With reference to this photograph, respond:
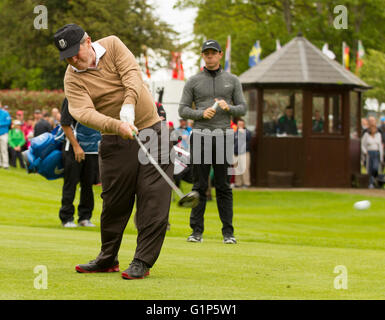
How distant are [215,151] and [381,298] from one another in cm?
424

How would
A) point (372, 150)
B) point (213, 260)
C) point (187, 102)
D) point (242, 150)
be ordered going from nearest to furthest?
point (213, 260), point (187, 102), point (242, 150), point (372, 150)

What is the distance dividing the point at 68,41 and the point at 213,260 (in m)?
2.60

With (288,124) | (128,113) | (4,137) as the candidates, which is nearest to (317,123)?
(288,124)

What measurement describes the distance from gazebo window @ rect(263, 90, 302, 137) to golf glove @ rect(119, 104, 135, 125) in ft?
60.5

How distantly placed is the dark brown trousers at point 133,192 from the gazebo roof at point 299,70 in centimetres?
1800

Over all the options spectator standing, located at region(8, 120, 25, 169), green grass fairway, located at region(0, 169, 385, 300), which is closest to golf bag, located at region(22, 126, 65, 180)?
green grass fairway, located at region(0, 169, 385, 300)

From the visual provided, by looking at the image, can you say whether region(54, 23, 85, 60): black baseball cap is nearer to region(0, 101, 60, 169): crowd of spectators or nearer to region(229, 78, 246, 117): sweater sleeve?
region(229, 78, 246, 117): sweater sleeve

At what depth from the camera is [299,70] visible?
24938mm

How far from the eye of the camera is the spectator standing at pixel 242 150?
74.8 ft

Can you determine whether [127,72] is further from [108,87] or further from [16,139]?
[16,139]

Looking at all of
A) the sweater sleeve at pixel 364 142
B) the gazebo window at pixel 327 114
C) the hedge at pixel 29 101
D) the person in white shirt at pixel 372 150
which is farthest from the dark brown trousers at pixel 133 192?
the hedge at pixel 29 101

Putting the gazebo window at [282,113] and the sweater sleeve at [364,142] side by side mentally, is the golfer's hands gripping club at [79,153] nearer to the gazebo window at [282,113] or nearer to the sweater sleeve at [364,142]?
the gazebo window at [282,113]
